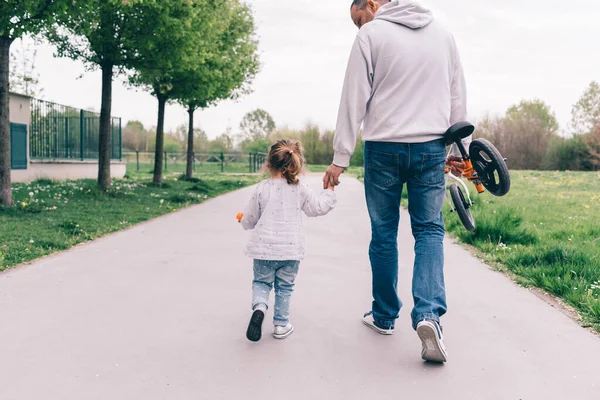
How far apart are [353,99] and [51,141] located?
730 inches

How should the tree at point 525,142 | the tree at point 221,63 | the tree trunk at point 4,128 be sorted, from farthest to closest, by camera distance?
the tree at point 525,142
the tree at point 221,63
the tree trunk at point 4,128

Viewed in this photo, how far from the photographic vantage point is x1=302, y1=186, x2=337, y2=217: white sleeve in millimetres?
3838

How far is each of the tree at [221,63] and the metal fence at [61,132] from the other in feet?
12.7

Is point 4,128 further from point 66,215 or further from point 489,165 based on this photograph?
point 489,165

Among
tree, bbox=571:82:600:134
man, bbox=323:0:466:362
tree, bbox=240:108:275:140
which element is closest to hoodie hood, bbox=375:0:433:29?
man, bbox=323:0:466:362

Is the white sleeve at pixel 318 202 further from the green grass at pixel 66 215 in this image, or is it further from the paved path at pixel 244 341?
the green grass at pixel 66 215

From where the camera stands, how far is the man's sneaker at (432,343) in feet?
10.3

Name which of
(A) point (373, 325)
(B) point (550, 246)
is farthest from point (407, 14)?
(B) point (550, 246)

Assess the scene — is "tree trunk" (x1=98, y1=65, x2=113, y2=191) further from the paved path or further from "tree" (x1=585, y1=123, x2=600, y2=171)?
"tree" (x1=585, y1=123, x2=600, y2=171)

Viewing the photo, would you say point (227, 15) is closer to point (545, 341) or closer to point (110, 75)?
point (110, 75)

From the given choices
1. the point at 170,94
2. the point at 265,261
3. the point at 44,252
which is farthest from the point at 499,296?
the point at 170,94

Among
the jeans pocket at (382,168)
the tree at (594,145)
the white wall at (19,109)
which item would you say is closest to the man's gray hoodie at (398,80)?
the jeans pocket at (382,168)

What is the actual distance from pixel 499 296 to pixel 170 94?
15.2 metres

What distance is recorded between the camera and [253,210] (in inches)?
154
